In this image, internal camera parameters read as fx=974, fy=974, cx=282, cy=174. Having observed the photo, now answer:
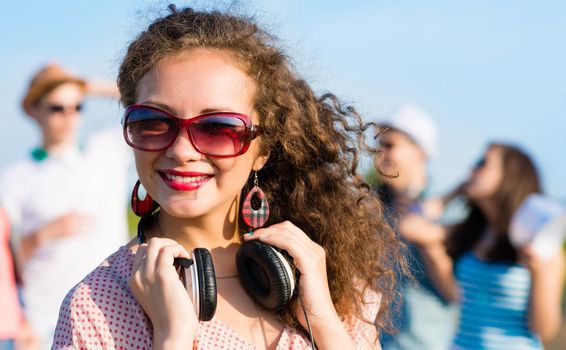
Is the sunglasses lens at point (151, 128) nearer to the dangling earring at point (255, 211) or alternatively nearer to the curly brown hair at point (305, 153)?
the curly brown hair at point (305, 153)

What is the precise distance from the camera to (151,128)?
2643 millimetres

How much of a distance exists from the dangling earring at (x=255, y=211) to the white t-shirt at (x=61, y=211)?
3430mm

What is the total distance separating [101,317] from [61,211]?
4009 mm

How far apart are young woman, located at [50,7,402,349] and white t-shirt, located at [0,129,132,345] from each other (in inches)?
130

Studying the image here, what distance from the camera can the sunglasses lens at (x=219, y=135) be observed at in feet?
8.67

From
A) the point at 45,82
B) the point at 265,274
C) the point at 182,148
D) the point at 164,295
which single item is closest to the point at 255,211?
the point at 265,274

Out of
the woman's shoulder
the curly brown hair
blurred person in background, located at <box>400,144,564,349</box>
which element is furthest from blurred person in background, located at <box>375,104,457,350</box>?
the woman's shoulder

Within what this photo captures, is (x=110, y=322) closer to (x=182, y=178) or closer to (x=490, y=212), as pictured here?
(x=182, y=178)

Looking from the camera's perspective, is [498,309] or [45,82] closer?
[498,309]

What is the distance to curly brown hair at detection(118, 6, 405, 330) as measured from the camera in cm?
283

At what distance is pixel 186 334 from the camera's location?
8.03 feet

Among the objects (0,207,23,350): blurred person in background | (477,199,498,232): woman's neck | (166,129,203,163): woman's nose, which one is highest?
(166,129,203,163): woman's nose

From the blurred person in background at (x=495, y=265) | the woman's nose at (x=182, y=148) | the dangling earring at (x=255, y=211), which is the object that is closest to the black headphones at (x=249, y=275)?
the dangling earring at (x=255, y=211)

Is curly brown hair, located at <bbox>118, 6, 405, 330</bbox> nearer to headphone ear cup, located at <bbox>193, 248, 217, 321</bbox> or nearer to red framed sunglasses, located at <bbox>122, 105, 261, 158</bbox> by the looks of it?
red framed sunglasses, located at <bbox>122, 105, 261, 158</bbox>
